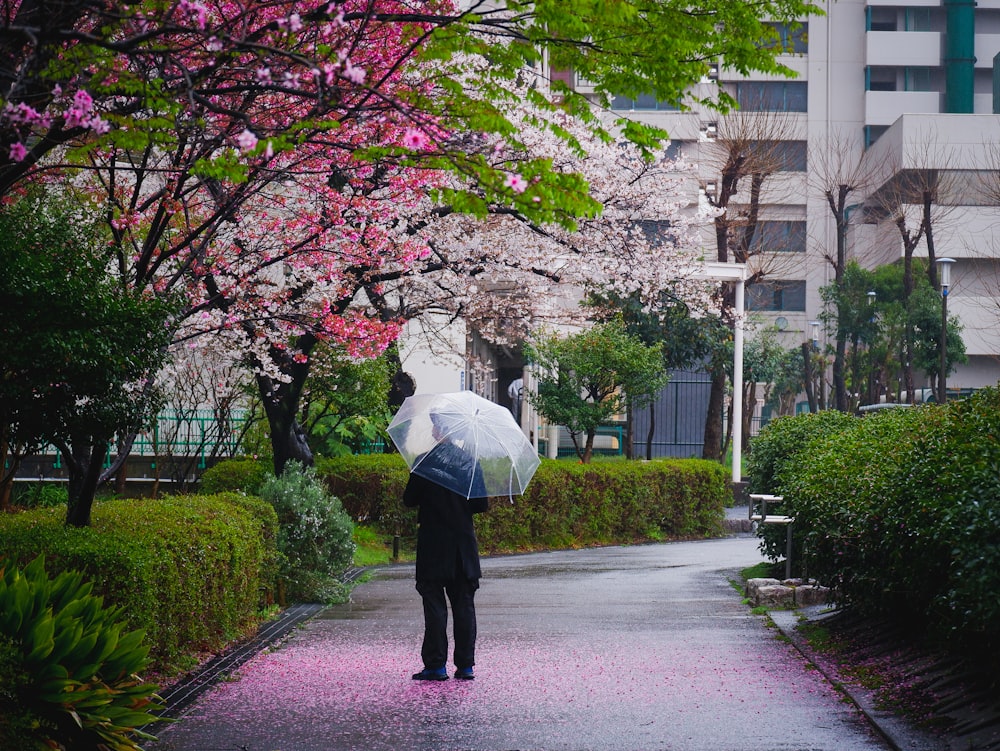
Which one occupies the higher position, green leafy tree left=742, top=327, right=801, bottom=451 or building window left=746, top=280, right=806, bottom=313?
building window left=746, top=280, right=806, bottom=313

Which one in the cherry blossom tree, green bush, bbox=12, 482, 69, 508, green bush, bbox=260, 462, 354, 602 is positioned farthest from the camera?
green bush, bbox=12, 482, 69, 508

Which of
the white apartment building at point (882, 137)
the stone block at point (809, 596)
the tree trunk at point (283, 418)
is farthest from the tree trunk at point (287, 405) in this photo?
the white apartment building at point (882, 137)

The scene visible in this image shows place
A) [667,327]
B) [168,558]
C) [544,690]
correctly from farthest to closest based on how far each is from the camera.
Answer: [667,327]
[544,690]
[168,558]

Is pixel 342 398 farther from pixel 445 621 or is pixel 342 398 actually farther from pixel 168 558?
pixel 168 558

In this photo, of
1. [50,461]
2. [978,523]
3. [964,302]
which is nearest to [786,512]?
[978,523]

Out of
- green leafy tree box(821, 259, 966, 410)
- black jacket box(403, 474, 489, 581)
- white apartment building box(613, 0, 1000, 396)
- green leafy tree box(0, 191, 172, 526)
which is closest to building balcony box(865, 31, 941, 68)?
→ white apartment building box(613, 0, 1000, 396)

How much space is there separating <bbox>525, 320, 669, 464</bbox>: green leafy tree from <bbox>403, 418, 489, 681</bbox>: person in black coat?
1611 centimetres

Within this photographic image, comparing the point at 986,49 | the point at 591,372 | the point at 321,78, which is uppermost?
the point at 986,49

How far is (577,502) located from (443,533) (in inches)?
536

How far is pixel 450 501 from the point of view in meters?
8.66

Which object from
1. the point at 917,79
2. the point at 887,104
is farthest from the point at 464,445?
the point at 917,79

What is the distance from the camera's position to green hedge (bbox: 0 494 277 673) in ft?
24.0

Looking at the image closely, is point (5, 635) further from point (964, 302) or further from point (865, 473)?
point (964, 302)

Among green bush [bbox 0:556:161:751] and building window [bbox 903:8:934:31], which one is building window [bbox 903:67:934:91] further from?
green bush [bbox 0:556:161:751]
